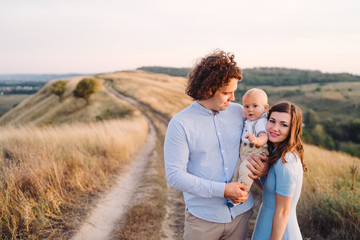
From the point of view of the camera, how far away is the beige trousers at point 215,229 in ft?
6.53

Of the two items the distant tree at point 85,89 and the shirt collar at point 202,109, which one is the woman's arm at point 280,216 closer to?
the shirt collar at point 202,109

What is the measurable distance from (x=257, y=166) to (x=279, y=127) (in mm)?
389

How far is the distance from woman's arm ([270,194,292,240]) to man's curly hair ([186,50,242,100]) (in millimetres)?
1033

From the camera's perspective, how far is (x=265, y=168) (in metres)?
2.01

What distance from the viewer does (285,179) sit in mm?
1830

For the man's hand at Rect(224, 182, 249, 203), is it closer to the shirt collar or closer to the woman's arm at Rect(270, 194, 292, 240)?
the woman's arm at Rect(270, 194, 292, 240)

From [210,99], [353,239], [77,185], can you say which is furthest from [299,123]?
[77,185]

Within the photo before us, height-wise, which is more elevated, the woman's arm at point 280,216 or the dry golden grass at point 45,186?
the woman's arm at point 280,216

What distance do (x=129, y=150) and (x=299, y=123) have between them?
7877 millimetres

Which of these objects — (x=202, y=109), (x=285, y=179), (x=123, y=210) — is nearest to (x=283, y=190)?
(x=285, y=179)

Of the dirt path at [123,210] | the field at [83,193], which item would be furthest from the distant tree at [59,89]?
the dirt path at [123,210]

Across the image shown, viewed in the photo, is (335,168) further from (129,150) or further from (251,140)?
(129,150)

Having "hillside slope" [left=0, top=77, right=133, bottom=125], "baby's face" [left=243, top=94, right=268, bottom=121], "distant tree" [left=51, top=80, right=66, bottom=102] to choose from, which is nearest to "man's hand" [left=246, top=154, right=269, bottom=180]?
"baby's face" [left=243, top=94, right=268, bottom=121]

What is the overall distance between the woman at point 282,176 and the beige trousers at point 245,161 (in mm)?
106
